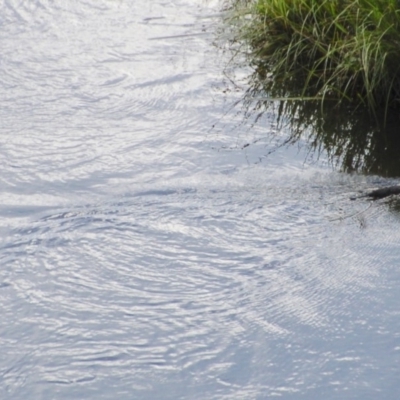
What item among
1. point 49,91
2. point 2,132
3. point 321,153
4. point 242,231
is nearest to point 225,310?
point 242,231

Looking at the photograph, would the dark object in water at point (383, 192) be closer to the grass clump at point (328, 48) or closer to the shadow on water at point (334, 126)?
the shadow on water at point (334, 126)

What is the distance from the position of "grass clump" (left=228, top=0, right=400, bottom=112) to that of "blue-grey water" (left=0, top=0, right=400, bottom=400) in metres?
0.26

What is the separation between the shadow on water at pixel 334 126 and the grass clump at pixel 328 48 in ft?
0.12

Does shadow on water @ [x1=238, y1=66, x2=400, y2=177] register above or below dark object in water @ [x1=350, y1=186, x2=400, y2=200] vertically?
above

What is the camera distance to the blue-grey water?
223 cm

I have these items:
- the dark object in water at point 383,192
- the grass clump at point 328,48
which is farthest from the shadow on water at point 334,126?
the dark object in water at point 383,192

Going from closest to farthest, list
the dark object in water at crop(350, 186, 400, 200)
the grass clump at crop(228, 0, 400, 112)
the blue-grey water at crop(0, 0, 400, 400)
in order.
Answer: the blue-grey water at crop(0, 0, 400, 400), the dark object in water at crop(350, 186, 400, 200), the grass clump at crop(228, 0, 400, 112)

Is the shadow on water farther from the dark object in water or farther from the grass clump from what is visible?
the dark object in water

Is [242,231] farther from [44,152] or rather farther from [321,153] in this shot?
[44,152]

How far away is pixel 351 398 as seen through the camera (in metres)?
2.11

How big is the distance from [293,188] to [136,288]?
2.91 ft

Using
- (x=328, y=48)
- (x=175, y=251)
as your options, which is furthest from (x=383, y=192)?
(x=328, y=48)

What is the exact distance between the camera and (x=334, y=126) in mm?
3768

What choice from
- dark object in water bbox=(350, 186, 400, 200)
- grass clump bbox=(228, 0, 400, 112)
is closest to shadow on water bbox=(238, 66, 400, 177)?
grass clump bbox=(228, 0, 400, 112)
